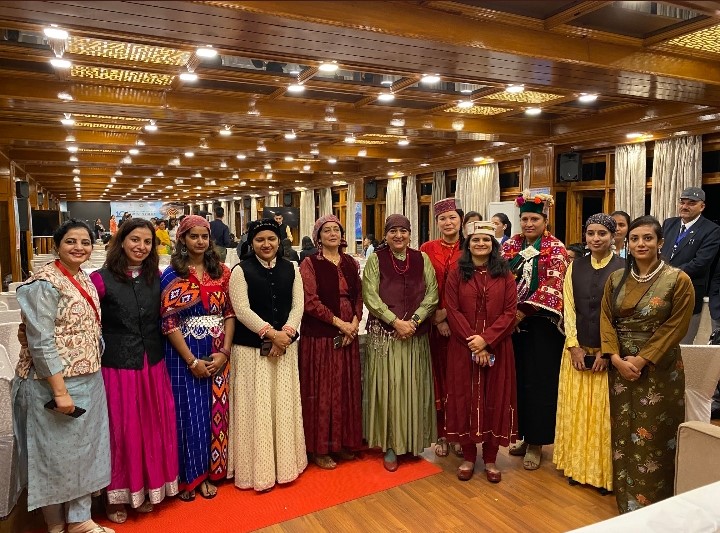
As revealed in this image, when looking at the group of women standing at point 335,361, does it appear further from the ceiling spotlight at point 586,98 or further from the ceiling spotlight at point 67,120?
the ceiling spotlight at point 67,120

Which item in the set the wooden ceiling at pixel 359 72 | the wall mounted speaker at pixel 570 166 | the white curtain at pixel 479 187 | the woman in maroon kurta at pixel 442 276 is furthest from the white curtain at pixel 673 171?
the woman in maroon kurta at pixel 442 276

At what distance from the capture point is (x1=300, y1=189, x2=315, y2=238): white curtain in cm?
1702

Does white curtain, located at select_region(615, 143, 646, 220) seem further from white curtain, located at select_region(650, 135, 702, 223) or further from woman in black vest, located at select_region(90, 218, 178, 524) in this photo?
woman in black vest, located at select_region(90, 218, 178, 524)

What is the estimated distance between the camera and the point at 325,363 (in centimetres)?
322

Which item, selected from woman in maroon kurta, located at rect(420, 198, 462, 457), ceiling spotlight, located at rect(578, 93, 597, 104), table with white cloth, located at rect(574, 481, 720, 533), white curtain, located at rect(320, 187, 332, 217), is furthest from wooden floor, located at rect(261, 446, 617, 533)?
white curtain, located at rect(320, 187, 332, 217)

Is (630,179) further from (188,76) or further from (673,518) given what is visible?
(673,518)

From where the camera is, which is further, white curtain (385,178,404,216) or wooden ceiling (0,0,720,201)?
white curtain (385,178,404,216)

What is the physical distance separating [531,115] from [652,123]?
1.51 meters

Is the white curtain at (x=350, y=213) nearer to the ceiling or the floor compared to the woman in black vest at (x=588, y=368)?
nearer to the ceiling

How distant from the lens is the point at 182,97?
19.4ft

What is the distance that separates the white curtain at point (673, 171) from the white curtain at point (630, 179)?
0.76 ft

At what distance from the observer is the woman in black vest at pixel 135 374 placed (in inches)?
104

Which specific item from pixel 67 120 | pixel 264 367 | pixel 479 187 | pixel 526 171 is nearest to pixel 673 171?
pixel 526 171

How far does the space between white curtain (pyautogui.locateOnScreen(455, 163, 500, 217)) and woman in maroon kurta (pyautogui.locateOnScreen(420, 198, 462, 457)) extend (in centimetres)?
640
